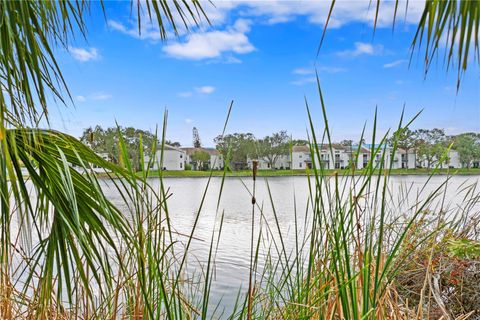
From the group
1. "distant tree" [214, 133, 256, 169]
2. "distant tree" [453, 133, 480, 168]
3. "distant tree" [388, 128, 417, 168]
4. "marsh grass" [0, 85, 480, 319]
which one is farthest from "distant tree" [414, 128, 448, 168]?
"distant tree" [453, 133, 480, 168]

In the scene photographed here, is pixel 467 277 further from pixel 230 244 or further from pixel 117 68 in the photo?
pixel 230 244

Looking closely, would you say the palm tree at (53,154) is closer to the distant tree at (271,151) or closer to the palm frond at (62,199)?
the palm frond at (62,199)

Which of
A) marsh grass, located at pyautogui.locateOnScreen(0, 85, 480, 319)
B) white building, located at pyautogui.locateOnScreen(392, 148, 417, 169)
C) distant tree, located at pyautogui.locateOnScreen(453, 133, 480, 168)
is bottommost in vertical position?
marsh grass, located at pyautogui.locateOnScreen(0, 85, 480, 319)

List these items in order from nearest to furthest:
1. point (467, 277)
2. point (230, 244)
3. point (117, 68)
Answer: point (467, 277) < point (117, 68) < point (230, 244)

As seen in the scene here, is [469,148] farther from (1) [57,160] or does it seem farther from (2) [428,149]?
(1) [57,160]

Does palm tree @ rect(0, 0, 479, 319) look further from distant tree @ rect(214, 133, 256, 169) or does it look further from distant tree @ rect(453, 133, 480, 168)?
distant tree @ rect(453, 133, 480, 168)

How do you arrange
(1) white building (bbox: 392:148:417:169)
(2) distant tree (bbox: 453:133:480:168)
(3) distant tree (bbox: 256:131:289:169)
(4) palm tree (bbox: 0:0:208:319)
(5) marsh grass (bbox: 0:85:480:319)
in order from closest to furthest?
(5) marsh grass (bbox: 0:85:480:319) < (4) palm tree (bbox: 0:0:208:319) < (3) distant tree (bbox: 256:131:289:169) < (1) white building (bbox: 392:148:417:169) < (2) distant tree (bbox: 453:133:480:168)

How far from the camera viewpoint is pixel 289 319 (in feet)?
4.34

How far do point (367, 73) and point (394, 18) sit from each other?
379cm

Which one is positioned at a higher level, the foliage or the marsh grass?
the foliage

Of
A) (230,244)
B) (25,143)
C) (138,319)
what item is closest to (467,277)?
(138,319)

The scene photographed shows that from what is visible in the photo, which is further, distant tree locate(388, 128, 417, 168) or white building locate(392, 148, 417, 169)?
white building locate(392, 148, 417, 169)

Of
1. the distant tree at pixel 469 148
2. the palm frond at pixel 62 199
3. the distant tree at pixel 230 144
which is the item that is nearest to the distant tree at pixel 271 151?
the distant tree at pixel 230 144

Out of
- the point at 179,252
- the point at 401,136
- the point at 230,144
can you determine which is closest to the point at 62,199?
the point at 179,252
